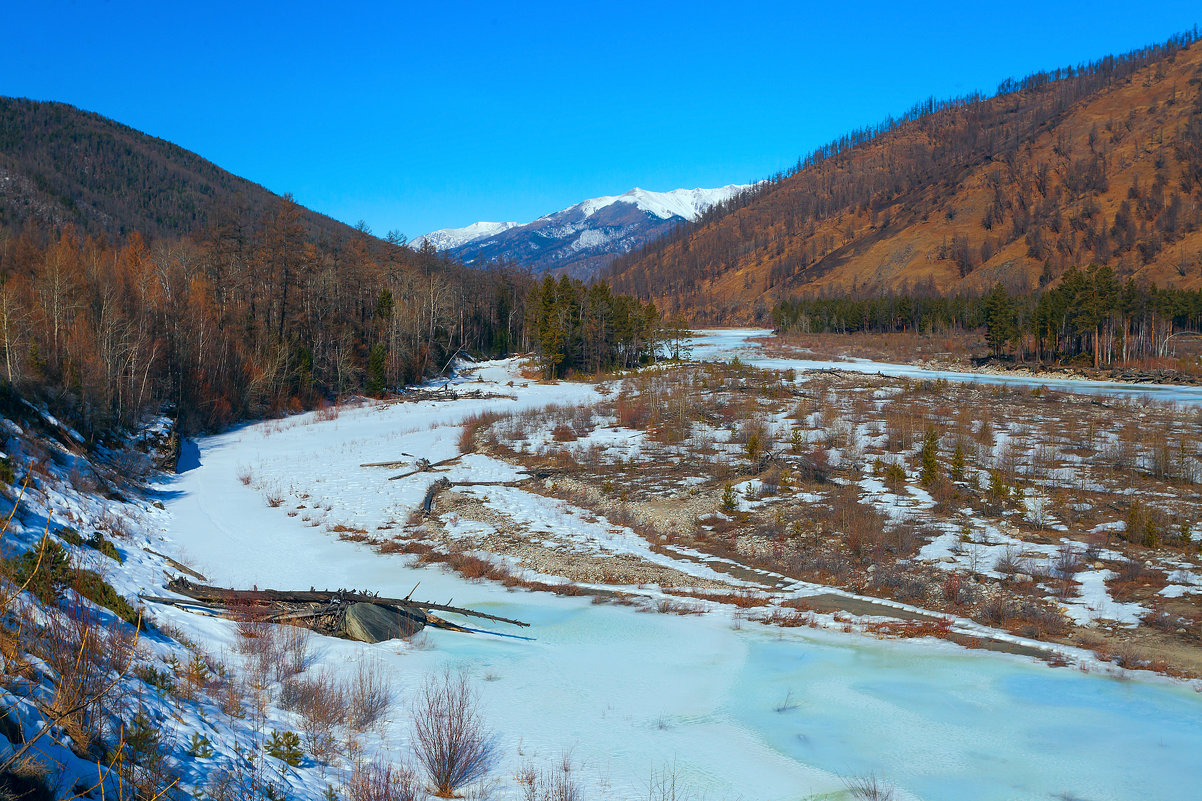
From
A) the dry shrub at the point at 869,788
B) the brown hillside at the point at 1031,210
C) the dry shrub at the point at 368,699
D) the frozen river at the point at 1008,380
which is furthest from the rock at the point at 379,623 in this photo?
the brown hillside at the point at 1031,210

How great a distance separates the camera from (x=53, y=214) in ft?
328

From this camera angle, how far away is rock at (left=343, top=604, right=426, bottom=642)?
968 centimetres

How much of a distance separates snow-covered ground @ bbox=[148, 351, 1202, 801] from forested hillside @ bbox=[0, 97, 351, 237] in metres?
103

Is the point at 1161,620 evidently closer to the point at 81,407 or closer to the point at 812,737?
the point at 812,737

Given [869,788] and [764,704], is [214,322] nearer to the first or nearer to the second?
[764,704]

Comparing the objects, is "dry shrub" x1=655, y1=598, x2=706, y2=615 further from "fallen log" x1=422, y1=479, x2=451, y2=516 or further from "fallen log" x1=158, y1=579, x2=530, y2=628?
"fallen log" x1=422, y1=479, x2=451, y2=516

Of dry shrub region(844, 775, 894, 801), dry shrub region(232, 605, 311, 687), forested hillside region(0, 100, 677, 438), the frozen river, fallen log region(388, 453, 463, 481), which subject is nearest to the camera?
dry shrub region(844, 775, 894, 801)

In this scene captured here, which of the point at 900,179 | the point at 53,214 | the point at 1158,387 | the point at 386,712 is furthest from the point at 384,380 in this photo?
the point at 900,179

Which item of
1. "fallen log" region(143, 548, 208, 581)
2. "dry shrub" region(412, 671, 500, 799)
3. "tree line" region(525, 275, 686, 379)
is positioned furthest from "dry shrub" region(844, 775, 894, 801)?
"tree line" region(525, 275, 686, 379)

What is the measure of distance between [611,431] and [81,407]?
20.2 metres

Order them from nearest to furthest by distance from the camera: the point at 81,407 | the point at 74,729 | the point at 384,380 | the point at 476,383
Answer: the point at 74,729 → the point at 81,407 → the point at 384,380 → the point at 476,383

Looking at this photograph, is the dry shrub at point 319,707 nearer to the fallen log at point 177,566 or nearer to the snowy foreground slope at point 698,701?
the snowy foreground slope at point 698,701

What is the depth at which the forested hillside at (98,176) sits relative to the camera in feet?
346

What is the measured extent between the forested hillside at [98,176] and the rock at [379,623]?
336ft
